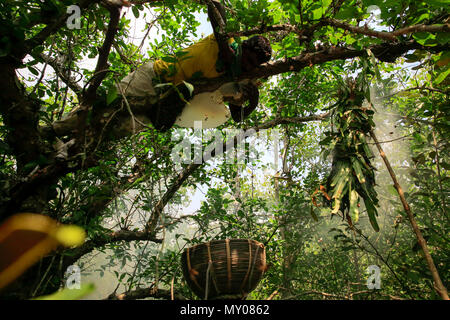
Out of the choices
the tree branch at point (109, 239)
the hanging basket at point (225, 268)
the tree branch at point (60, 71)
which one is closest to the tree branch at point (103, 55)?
the tree branch at point (60, 71)

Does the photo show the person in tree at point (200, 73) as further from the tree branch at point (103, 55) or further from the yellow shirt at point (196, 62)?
the tree branch at point (103, 55)

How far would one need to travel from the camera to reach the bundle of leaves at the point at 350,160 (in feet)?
5.86

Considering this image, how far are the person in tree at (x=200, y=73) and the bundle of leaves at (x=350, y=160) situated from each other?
669mm

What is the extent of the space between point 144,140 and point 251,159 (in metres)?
1.74

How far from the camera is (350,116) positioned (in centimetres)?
198

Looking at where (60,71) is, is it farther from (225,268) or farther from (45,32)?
(225,268)

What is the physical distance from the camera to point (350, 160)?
1.92 m

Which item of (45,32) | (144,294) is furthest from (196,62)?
(144,294)

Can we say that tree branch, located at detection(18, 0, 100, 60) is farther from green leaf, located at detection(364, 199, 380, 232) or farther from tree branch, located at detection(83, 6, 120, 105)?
green leaf, located at detection(364, 199, 380, 232)

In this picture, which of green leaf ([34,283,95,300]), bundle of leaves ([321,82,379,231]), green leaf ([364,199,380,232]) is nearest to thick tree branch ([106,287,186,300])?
bundle of leaves ([321,82,379,231])

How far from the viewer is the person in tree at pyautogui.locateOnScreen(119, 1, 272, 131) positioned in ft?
6.38
